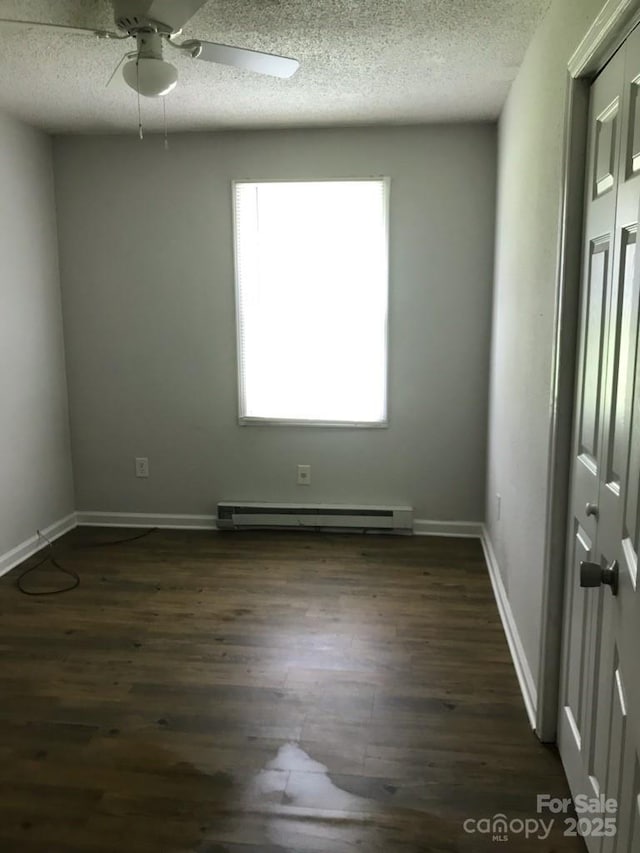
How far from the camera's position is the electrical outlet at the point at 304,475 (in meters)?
4.30

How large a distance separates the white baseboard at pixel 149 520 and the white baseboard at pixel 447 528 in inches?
53.8

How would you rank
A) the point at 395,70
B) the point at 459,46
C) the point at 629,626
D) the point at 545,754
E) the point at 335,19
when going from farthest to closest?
the point at 395,70
the point at 459,46
the point at 335,19
the point at 545,754
the point at 629,626

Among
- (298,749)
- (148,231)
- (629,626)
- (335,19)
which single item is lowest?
(298,749)

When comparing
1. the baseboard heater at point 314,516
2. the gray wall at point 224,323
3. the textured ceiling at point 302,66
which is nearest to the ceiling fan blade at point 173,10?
the textured ceiling at point 302,66

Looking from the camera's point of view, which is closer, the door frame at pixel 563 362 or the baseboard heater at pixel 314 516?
the door frame at pixel 563 362

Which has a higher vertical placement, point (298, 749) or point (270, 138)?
point (270, 138)

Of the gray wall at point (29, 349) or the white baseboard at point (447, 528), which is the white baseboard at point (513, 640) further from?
the gray wall at point (29, 349)

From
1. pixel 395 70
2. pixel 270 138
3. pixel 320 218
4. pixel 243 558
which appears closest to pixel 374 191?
pixel 320 218

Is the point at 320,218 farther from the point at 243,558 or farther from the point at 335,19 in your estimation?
the point at 243,558

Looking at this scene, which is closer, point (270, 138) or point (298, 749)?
point (298, 749)

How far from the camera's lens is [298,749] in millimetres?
2205

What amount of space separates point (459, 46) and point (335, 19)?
1.95ft

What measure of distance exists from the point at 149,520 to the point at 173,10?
3141 millimetres

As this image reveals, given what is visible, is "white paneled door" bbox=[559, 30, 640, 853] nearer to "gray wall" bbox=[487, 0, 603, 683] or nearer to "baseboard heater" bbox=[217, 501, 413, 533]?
"gray wall" bbox=[487, 0, 603, 683]
